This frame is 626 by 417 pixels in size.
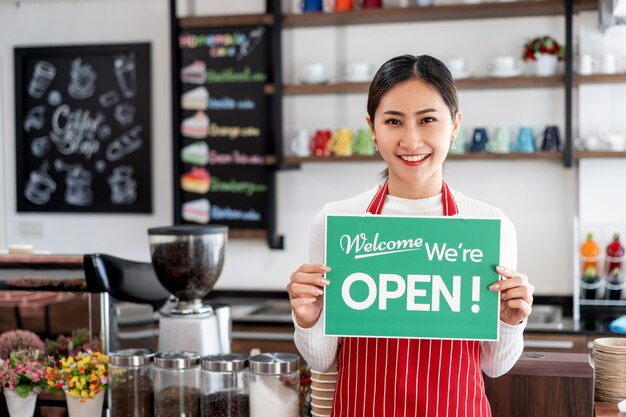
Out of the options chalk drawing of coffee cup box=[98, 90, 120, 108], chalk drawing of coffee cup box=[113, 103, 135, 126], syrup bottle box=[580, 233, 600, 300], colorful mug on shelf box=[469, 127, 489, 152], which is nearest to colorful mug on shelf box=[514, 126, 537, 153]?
colorful mug on shelf box=[469, 127, 489, 152]

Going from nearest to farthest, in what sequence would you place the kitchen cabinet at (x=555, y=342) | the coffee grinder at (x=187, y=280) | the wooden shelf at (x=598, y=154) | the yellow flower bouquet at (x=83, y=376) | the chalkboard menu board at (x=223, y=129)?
1. the yellow flower bouquet at (x=83, y=376)
2. the coffee grinder at (x=187, y=280)
3. the kitchen cabinet at (x=555, y=342)
4. the wooden shelf at (x=598, y=154)
5. the chalkboard menu board at (x=223, y=129)

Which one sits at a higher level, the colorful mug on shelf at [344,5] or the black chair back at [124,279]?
the colorful mug on shelf at [344,5]

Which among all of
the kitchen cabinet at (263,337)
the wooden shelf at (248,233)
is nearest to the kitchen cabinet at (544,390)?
the kitchen cabinet at (263,337)

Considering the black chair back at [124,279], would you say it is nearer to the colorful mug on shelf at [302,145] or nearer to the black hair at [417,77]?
the black hair at [417,77]

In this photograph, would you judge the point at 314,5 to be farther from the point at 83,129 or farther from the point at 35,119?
the point at 35,119

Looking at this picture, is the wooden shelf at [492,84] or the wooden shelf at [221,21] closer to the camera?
the wooden shelf at [492,84]

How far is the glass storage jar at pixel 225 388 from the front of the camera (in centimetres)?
215

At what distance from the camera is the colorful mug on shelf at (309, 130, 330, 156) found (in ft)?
14.2

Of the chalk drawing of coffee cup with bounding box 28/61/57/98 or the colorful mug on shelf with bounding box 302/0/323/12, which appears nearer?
the colorful mug on shelf with bounding box 302/0/323/12

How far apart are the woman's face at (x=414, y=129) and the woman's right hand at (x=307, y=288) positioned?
0.24 metres

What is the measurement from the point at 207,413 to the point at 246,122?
2.56m

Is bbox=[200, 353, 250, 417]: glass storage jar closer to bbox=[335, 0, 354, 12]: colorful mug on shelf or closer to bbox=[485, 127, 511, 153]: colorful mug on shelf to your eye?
bbox=[485, 127, 511, 153]: colorful mug on shelf

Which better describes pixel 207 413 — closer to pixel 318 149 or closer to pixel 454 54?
pixel 318 149

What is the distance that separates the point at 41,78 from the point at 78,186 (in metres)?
0.66
